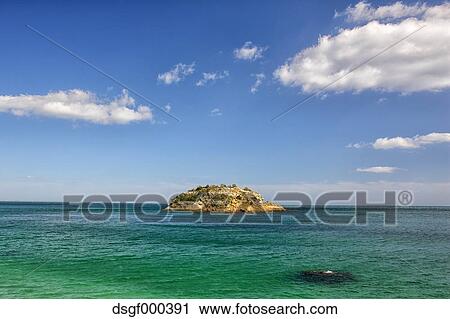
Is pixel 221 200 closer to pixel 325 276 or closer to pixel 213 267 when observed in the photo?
pixel 213 267

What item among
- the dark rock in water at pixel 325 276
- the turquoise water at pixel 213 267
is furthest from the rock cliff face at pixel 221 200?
the dark rock in water at pixel 325 276

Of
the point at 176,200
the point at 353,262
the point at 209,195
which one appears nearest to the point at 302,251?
the point at 353,262

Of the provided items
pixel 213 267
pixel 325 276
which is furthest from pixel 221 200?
pixel 325 276

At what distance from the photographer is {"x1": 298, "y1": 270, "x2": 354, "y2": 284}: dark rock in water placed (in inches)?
789

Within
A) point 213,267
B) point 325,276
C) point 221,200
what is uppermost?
point 325,276

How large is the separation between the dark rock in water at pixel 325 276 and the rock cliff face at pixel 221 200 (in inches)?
2707

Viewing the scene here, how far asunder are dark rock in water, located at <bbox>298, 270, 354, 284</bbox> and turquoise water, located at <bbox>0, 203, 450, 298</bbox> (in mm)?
→ 497

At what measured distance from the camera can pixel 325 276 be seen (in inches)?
816

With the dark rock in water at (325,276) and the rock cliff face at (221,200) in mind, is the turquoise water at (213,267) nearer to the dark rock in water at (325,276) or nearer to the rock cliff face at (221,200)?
the dark rock in water at (325,276)

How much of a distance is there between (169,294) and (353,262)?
1471 centimetres

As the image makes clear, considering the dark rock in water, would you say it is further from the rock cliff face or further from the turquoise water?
the rock cliff face

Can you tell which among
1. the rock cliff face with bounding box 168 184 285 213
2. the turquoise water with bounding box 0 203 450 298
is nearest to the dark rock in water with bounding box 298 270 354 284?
the turquoise water with bounding box 0 203 450 298

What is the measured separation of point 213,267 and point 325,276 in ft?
24.7
